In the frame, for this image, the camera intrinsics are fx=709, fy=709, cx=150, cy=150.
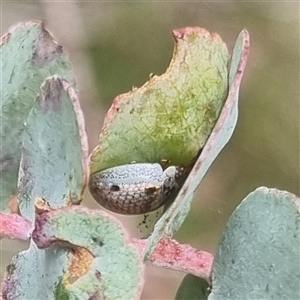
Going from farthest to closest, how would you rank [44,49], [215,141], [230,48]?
[230,48]
[44,49]
[215,141]

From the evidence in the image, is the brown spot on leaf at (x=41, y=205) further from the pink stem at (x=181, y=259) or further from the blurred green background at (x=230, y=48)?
the blurred green background at (x=230, y=48)

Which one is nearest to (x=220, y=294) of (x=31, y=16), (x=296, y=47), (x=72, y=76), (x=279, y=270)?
(x=279, y=270)

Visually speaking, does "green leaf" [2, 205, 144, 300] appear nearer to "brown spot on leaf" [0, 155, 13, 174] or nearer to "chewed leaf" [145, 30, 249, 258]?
"chewed leaf" [145, 30, 249, 258]

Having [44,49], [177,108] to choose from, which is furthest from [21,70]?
[177,108]

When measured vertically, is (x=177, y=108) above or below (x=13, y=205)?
above

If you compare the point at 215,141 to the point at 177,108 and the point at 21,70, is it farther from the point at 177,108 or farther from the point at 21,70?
the point at 21,70
